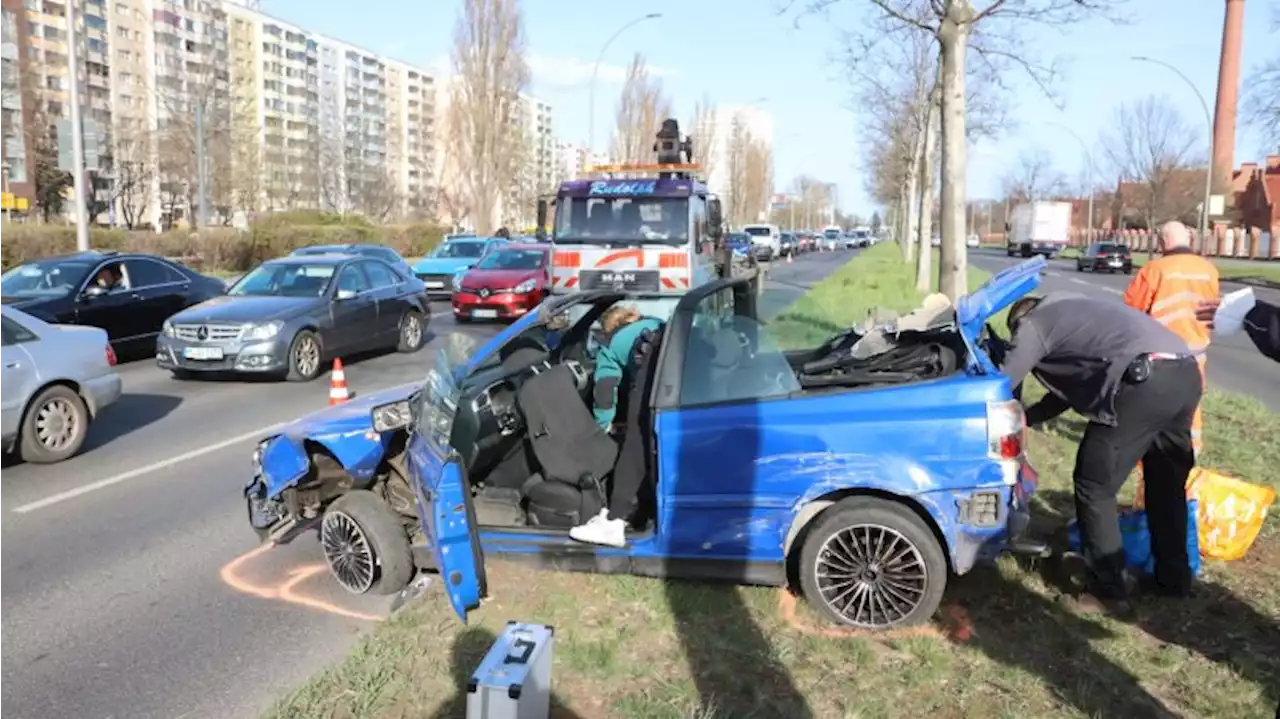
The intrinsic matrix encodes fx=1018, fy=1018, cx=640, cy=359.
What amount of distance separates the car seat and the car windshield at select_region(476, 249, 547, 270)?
589 inches

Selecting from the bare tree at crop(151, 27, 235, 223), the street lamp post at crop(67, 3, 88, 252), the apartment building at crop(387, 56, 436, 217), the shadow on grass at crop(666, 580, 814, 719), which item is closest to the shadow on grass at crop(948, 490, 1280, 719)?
the shadow on grass at crop(666, 580, 814, 719)

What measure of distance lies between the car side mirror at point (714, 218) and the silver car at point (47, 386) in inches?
367

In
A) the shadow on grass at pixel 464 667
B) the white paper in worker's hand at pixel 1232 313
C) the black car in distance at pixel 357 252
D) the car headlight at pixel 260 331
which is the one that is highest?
the white paper in worker's hand at pixel 1232 313

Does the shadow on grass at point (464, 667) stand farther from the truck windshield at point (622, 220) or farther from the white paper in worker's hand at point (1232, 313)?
the truck windshield at point (622, 220)

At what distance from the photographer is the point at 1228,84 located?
250 feet

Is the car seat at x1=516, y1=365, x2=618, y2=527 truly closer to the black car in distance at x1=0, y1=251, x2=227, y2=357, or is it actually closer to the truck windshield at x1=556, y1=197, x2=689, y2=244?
the black car in distance at x1=0, y1=251, x2=227, y2=357

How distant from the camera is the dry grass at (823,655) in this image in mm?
3830

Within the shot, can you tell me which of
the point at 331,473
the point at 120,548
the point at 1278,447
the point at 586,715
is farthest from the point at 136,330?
the point at 1278,447

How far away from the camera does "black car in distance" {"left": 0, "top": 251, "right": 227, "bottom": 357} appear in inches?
496

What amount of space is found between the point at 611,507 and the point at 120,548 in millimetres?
3008

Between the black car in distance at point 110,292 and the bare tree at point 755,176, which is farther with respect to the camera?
the bare tree at point 755,176

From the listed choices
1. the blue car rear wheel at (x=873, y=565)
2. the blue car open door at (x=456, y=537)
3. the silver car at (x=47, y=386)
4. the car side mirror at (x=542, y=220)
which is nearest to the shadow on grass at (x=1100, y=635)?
the blue car rear wheel at (x=873, y=565)

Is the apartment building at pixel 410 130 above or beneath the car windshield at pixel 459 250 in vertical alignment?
above

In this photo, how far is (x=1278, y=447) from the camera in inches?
316
